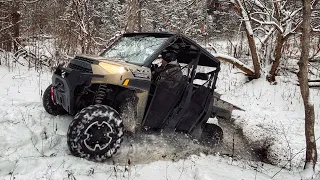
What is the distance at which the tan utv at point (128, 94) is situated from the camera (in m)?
4.03

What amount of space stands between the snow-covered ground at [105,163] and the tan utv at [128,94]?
0.31 m

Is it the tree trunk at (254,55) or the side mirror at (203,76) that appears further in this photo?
the tree trunk at (254,55)

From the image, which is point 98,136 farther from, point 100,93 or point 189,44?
point 189,44

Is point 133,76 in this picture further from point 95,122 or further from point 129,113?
point 95,122

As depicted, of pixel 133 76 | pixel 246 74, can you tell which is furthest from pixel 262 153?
pixel 246 74

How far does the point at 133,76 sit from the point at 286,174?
9.55 feet

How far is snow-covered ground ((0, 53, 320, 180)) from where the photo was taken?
3672 mm

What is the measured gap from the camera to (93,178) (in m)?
3.48

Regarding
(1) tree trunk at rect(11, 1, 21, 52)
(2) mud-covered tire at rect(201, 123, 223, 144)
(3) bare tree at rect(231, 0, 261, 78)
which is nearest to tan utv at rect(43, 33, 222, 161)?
(2) mud-covered tire at rect(201, 123, 223, 144)

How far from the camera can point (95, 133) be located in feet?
13.1

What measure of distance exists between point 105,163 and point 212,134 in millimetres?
3021

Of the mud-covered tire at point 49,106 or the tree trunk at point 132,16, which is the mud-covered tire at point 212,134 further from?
the tree trunk at point 132,16

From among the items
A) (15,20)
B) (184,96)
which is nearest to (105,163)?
(184,96)

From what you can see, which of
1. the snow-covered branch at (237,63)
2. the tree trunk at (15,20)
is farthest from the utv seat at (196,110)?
the tree trunk at (15,20)
